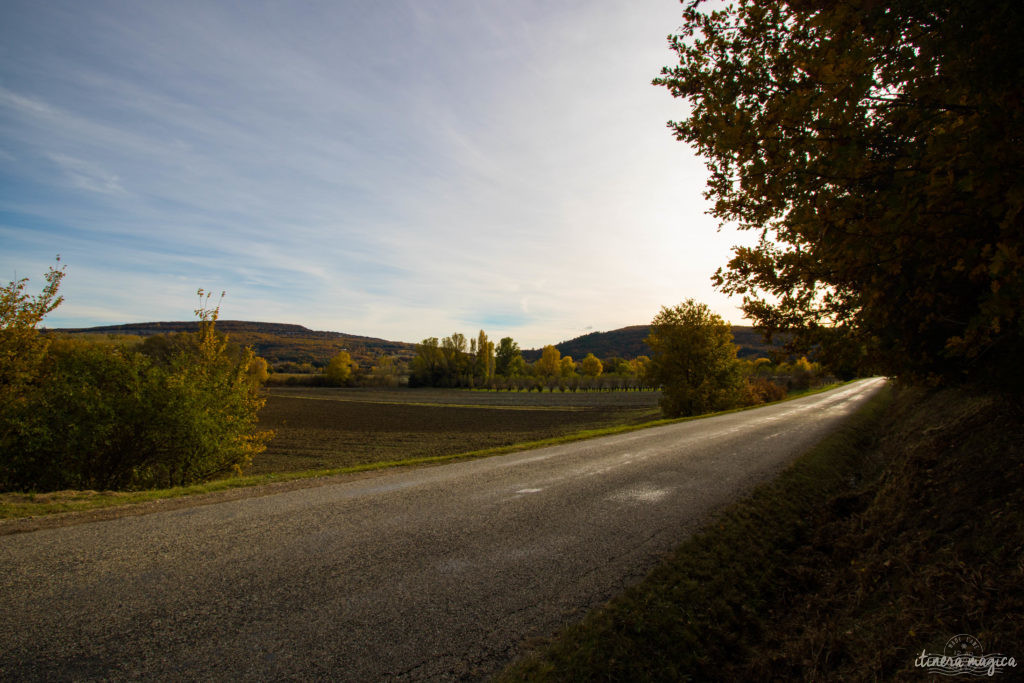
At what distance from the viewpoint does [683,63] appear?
4.64 m

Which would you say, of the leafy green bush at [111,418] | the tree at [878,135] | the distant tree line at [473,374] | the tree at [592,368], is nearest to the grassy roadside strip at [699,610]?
the tree at [878,135]

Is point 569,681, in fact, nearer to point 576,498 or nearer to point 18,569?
point 576,498

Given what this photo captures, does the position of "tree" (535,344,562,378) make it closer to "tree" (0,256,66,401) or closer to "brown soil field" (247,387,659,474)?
"brown soil field" (247,387,659,474)

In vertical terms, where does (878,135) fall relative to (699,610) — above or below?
above

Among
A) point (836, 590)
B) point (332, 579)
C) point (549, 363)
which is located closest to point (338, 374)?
point (549, 363)

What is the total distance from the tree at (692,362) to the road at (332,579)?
2558cm

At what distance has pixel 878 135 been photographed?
334 centimetres

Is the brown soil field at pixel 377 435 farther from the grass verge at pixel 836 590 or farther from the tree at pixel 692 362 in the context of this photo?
the grass verge at pixel 836 590

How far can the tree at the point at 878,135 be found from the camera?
2559 mm

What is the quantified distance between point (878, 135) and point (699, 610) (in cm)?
443

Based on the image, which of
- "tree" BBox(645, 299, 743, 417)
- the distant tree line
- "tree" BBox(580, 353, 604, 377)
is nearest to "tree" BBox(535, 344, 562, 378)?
"tree" BBox(580, 353, 604, 377)

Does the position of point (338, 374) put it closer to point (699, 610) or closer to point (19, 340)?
point (19, 340)

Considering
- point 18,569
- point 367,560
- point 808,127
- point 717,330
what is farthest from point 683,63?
point 717,330

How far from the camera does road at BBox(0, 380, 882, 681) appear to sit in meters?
3.47
